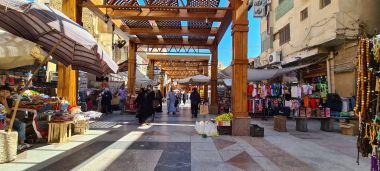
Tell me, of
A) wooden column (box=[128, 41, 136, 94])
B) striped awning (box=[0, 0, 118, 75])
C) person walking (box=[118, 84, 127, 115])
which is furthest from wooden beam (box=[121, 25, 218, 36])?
striped awning (box=[0, 0, 118, 75])

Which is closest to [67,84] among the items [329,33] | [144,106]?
[144,106]

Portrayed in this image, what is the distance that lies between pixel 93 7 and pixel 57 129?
5.78 m

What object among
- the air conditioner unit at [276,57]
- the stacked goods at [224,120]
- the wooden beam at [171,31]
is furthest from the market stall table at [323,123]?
the air conditioner unit at [276,57]

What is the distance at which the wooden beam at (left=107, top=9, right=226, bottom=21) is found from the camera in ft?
46.9

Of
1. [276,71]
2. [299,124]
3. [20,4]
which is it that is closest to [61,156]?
[20,4]

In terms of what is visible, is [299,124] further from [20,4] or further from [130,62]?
[130,62]

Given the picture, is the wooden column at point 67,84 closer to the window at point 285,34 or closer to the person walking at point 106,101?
the person walking at point 106,101

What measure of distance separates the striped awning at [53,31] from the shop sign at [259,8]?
66.1 feet

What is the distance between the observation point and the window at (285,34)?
2407 cm

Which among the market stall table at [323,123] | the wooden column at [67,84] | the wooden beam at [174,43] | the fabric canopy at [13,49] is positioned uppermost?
the wooden beam at [174,43]

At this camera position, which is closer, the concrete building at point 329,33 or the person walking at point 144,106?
the person walking at point 144,106

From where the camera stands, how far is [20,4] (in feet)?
17.3

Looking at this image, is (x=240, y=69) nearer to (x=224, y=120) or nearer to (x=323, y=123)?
(x=224, y=120)

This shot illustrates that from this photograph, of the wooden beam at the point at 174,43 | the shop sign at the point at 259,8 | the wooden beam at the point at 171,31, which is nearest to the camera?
the wooden beam at the point at 171,31
